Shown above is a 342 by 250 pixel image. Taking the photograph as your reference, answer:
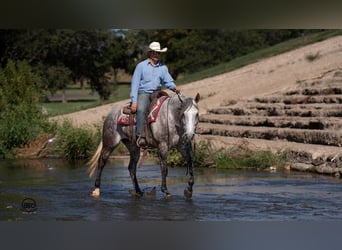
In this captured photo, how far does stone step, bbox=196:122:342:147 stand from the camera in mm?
13570

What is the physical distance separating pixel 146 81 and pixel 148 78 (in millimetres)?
44

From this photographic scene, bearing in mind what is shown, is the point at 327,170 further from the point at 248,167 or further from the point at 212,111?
the point at 212,111

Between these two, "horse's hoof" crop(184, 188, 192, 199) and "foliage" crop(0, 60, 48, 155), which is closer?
"horse's hoof" crop(184, 188, 192, 199)

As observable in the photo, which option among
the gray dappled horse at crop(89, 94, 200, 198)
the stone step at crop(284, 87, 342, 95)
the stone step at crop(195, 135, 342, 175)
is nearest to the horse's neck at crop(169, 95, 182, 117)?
the gray dappled horse at crop(89, 94, 200, 198)

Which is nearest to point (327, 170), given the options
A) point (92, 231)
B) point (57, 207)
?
point (57, 207)

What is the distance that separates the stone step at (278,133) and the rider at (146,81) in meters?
4.73

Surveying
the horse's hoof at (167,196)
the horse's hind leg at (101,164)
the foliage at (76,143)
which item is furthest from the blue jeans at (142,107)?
the foliage at (76,143)

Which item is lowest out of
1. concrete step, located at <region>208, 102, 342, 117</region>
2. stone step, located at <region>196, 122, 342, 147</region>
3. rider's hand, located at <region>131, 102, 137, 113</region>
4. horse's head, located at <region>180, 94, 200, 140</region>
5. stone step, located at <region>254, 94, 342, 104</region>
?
horse's head, located at <region>180, 94, 200, 140</region>

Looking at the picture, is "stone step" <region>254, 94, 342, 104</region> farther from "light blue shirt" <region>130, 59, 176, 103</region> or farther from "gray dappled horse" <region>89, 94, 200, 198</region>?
"light blue shirt" <region>130, 59, 176, 103</region>

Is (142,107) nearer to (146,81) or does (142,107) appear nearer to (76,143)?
(146,81)

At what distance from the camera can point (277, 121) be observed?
1517 centimetres

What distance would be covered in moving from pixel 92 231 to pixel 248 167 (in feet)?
20.5

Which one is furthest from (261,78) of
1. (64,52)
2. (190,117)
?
(190,117)

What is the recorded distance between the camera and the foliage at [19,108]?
53.5 feet
